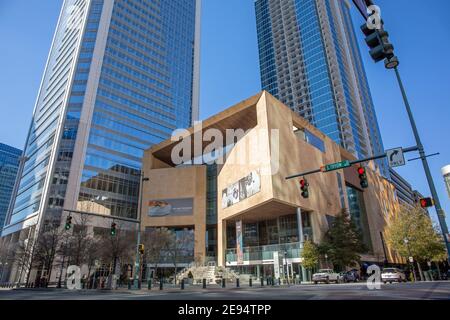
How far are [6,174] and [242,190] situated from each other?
454 ft

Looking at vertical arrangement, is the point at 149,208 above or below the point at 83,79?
below

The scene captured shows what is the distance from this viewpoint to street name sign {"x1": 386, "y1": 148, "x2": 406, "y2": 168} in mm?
12486

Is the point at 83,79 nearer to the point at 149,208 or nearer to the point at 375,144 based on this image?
the point at 149,208

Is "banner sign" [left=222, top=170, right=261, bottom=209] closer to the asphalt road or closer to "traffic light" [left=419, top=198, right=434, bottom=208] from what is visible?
the asphalt road

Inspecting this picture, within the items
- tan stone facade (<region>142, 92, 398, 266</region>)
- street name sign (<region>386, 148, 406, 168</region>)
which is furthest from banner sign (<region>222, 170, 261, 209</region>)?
street name sign (<region>386, 148, 406, 168</region>)

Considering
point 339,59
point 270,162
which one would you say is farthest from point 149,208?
point 339,59

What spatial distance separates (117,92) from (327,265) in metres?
68.3

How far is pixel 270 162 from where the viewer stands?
40781 mm

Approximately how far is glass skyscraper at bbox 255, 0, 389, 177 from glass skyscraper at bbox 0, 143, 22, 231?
124703 millimetres

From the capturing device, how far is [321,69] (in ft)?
349

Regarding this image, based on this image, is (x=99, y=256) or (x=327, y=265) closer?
(x=327, y=265)

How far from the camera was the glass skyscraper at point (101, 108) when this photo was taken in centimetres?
6644

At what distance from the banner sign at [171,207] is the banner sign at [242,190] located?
12528 mm

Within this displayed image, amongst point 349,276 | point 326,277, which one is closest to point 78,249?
point 326,277
